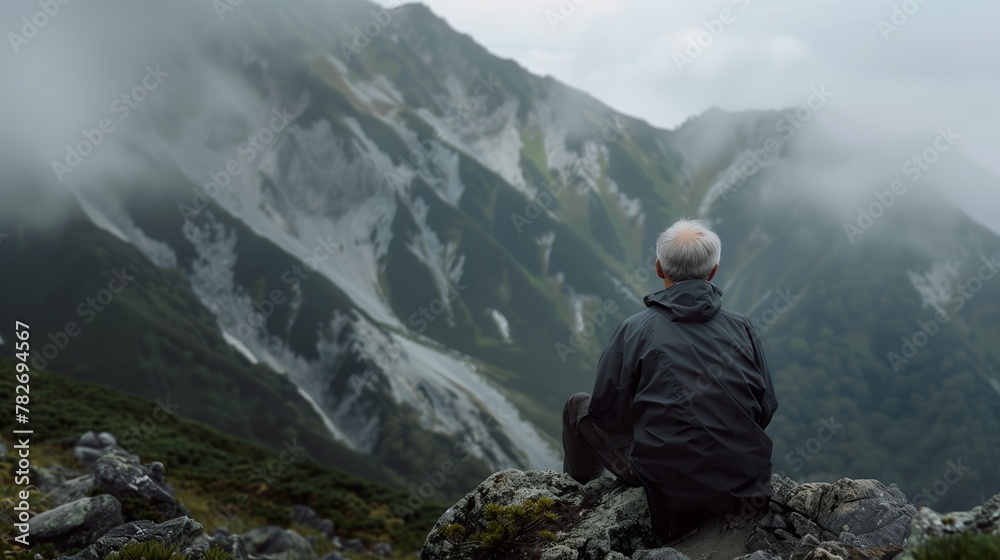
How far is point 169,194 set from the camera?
189 metres

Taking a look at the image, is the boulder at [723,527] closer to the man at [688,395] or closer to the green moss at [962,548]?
the man at [688,395]

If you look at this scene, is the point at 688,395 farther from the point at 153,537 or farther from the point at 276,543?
the point at 276,543

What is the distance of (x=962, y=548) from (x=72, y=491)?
14880 millimetres

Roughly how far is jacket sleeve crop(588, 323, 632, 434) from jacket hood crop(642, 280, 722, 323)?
1.76 feet

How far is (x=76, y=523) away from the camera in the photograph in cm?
1091

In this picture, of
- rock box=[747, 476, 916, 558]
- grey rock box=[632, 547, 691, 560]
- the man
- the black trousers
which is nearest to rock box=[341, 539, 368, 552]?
the black trousers

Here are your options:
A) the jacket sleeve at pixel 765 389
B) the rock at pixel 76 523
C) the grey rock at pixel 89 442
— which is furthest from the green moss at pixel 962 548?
the grey rock at pixel 89 442

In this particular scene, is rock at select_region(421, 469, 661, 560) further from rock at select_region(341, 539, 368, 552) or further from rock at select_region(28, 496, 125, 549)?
rock at select_region(341, 539, 368, 552)

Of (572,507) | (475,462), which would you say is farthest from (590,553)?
(475,462)

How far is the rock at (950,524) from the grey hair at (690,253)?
3.08m

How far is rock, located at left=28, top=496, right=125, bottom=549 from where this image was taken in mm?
10688

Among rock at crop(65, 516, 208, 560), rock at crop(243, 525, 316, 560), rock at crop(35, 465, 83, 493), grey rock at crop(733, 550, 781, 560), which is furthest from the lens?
rock at crop(243, 525, 316, 560)

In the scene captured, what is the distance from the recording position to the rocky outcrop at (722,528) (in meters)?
6.47

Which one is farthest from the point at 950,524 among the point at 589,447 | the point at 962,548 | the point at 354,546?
the point at 354,546
